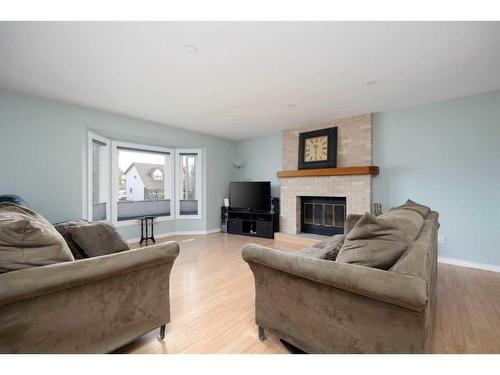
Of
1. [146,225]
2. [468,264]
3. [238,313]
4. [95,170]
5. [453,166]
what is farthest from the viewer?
[146,225]

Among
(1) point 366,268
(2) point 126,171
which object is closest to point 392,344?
(1) point 366,268

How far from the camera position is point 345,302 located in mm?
1130

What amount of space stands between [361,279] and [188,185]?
4942 mm

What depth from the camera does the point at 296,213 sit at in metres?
4.70

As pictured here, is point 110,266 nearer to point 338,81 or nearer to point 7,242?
point 7,242

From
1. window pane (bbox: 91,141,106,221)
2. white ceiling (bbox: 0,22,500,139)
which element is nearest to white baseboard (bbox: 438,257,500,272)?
white ceiling (bbox: 0,22,500,139)

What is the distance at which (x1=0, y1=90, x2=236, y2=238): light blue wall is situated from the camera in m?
2.89

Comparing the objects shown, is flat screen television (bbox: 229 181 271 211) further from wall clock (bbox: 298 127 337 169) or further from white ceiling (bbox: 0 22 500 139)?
white ceiling (bbox: 0 22 500 139)

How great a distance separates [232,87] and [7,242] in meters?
2.59

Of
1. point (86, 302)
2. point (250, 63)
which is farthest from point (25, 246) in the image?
point (250, 63)

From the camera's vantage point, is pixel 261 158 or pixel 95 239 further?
pixel 261 158

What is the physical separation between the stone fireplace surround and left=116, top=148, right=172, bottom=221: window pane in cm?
286

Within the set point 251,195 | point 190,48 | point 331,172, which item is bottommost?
point 251,195

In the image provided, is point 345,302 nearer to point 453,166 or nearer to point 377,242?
point 377,242
